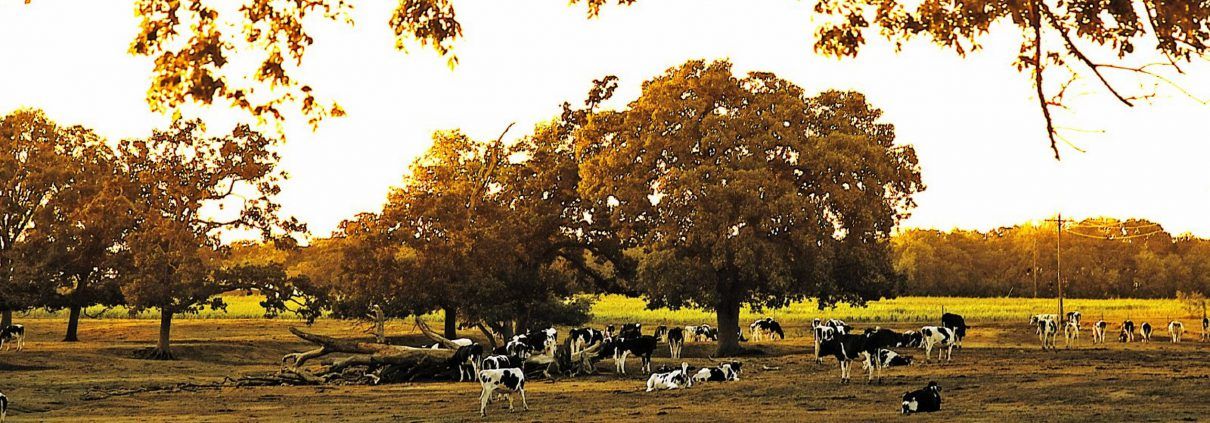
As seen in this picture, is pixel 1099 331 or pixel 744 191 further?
pixel 1099 331

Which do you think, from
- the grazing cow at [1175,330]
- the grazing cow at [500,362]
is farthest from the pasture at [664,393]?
the grazing cow at [1175,330]

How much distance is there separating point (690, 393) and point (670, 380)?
1565 millimetres

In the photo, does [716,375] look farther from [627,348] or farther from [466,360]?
[466,360]

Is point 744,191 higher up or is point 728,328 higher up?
A: point 744,191

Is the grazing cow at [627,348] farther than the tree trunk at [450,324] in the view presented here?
No

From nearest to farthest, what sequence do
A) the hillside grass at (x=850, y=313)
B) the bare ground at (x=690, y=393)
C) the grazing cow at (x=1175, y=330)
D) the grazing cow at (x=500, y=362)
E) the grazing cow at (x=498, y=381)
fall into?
1. the bare ground at (x=690, y=393)
2. the grazing cow at (x=498, y=381)
3. the grazing cow at (x=500, y=362)
4. the grazing cow at (x=1175, y=330)
5. the hillside grass at (x=850, y=313)

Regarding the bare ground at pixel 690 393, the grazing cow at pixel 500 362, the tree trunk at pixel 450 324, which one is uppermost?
the tree trunk at pixel 450 324

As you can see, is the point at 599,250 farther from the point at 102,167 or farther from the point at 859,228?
the point at 102,167

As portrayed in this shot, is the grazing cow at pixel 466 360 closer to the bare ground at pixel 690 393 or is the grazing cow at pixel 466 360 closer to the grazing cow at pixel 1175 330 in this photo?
the bare ground at pixel 690 393

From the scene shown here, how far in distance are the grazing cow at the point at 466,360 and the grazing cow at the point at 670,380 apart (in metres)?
6.01

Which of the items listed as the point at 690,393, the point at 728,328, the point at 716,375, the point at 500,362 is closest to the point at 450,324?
the point at 728,328

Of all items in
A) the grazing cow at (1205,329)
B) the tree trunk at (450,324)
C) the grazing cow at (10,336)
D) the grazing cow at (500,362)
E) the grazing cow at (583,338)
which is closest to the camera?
the grazing cow at (500,362)

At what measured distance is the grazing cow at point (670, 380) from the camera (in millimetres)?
31938

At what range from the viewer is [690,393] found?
100 ft
